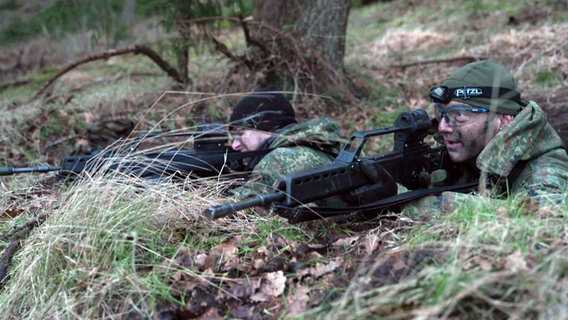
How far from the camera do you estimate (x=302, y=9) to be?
283 inches

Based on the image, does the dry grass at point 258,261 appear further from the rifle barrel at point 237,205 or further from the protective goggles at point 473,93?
the protective goggles at point 473,93

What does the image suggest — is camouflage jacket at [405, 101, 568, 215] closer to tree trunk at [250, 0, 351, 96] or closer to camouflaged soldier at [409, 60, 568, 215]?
camouflaged soldier at [409, 60, 568, 215]

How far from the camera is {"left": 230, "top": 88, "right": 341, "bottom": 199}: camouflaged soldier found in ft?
14.3

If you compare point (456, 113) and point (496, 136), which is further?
point (456, 113)

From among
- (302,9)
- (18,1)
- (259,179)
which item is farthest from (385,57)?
(18,1)

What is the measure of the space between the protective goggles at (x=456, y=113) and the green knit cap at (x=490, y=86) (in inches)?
1.4

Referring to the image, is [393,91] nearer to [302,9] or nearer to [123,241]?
[302,9]

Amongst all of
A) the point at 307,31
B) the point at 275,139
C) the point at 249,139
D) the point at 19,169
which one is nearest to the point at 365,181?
the point at 275,139

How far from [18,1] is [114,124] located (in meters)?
14.0

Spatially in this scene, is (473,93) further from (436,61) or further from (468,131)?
(436,61)

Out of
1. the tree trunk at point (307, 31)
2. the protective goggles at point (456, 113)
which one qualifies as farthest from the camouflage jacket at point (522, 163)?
the tree trunk at point (307, 31)

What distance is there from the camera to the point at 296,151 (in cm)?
448

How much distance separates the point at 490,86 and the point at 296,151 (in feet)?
5.01

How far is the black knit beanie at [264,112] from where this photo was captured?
5.03 metres
